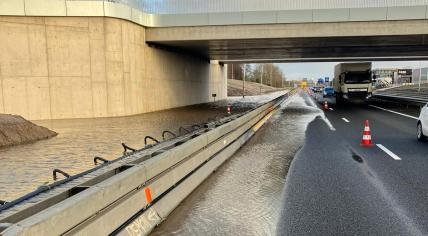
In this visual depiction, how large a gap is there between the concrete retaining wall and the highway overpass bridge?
0.05 m

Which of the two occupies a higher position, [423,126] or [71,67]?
[71,67]

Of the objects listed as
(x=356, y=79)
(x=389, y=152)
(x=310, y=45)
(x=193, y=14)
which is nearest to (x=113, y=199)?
(x=389, y=152)

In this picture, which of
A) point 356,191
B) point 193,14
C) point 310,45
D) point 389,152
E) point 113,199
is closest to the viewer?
point 113,199

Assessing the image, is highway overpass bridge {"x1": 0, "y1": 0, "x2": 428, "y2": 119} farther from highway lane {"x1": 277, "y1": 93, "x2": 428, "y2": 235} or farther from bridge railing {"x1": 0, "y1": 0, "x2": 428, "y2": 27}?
highway lane {"x1": 277, "y1": 93, "x2": 428, "y2": 235}

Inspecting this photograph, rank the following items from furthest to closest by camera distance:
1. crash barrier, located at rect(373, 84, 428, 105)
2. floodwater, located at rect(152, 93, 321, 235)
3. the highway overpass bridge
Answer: crash barrier, located at rect(373, 84, 428, 105) < the highway overpass bridge < floodwater, located at rect(152, 93, 321, 235)

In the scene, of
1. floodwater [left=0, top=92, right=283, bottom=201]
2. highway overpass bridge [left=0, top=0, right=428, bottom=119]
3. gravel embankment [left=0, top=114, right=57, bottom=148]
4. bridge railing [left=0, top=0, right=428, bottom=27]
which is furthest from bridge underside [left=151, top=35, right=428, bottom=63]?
gravel embankment [left=0, top=114, right=57, bottom=148]

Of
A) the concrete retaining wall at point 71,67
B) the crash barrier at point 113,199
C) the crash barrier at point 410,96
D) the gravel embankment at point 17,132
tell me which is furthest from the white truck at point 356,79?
the crash barrier at point 113,199

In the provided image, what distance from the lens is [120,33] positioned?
22406 mm

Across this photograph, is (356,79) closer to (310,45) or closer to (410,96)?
(310,45)

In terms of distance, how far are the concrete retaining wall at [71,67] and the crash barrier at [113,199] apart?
612 inches

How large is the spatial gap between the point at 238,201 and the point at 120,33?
1885 cm

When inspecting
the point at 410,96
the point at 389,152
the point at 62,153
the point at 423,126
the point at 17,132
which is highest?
the point at 423,126

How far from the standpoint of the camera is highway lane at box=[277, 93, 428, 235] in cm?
470

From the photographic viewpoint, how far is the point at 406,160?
8.72 metres
